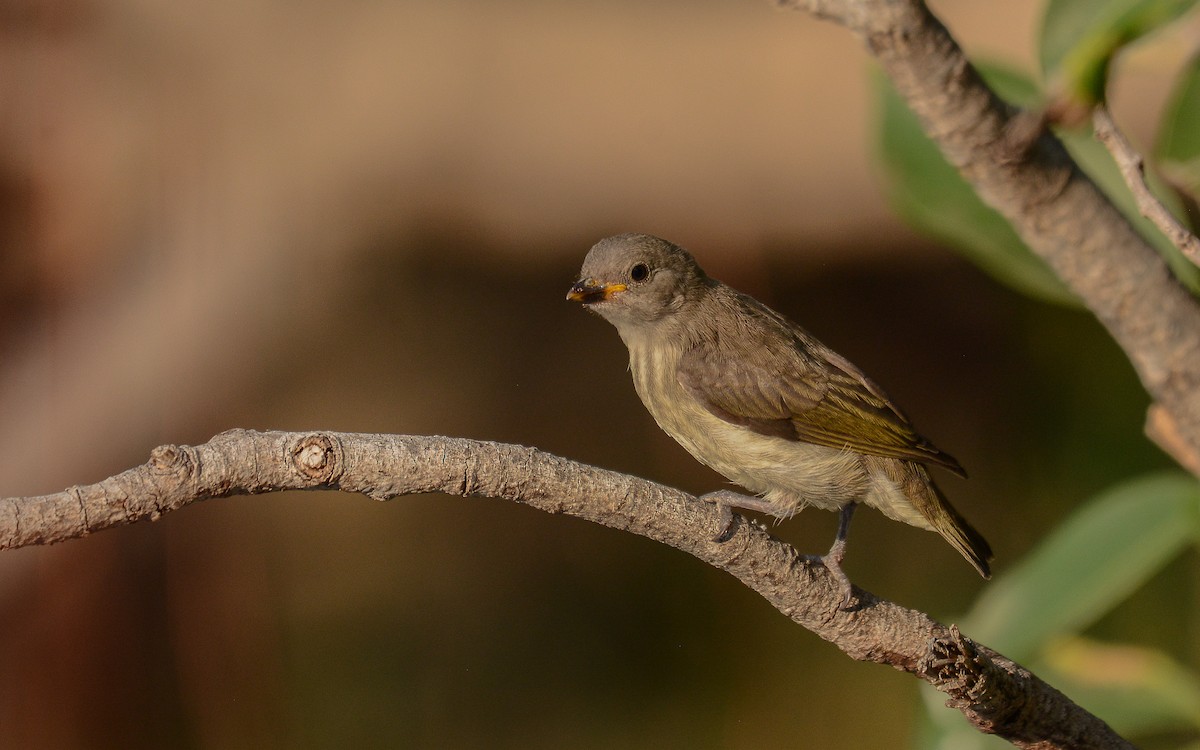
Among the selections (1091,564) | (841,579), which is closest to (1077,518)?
(1091,564)

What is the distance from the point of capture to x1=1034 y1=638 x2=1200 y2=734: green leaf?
1859 millimetres

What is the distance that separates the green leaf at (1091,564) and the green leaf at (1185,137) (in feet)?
1.51

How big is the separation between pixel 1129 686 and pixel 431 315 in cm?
169

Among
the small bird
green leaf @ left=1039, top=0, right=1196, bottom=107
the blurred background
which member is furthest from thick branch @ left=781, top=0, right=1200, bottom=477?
the blurred background

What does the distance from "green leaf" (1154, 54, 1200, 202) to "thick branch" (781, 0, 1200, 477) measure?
0.52 metres

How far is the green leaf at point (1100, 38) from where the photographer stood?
113 cm

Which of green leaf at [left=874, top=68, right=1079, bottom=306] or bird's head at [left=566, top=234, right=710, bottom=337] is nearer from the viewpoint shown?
bird's head at [left=566, top=234, right=710, bottom=337]

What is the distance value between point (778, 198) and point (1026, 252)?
110cm

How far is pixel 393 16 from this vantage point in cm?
282

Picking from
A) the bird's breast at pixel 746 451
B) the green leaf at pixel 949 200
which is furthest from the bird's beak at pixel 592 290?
the green leaf at pixel 949 200

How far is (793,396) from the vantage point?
1580 mm

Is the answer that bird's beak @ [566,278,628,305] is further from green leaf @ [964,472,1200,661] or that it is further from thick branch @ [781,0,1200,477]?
green leaf @ [964,472,1200,661]

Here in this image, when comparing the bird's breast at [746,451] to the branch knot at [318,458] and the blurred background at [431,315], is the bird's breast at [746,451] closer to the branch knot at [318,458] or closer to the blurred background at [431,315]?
the branch knot at [318,458]

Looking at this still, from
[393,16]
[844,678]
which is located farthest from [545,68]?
[844,678]
